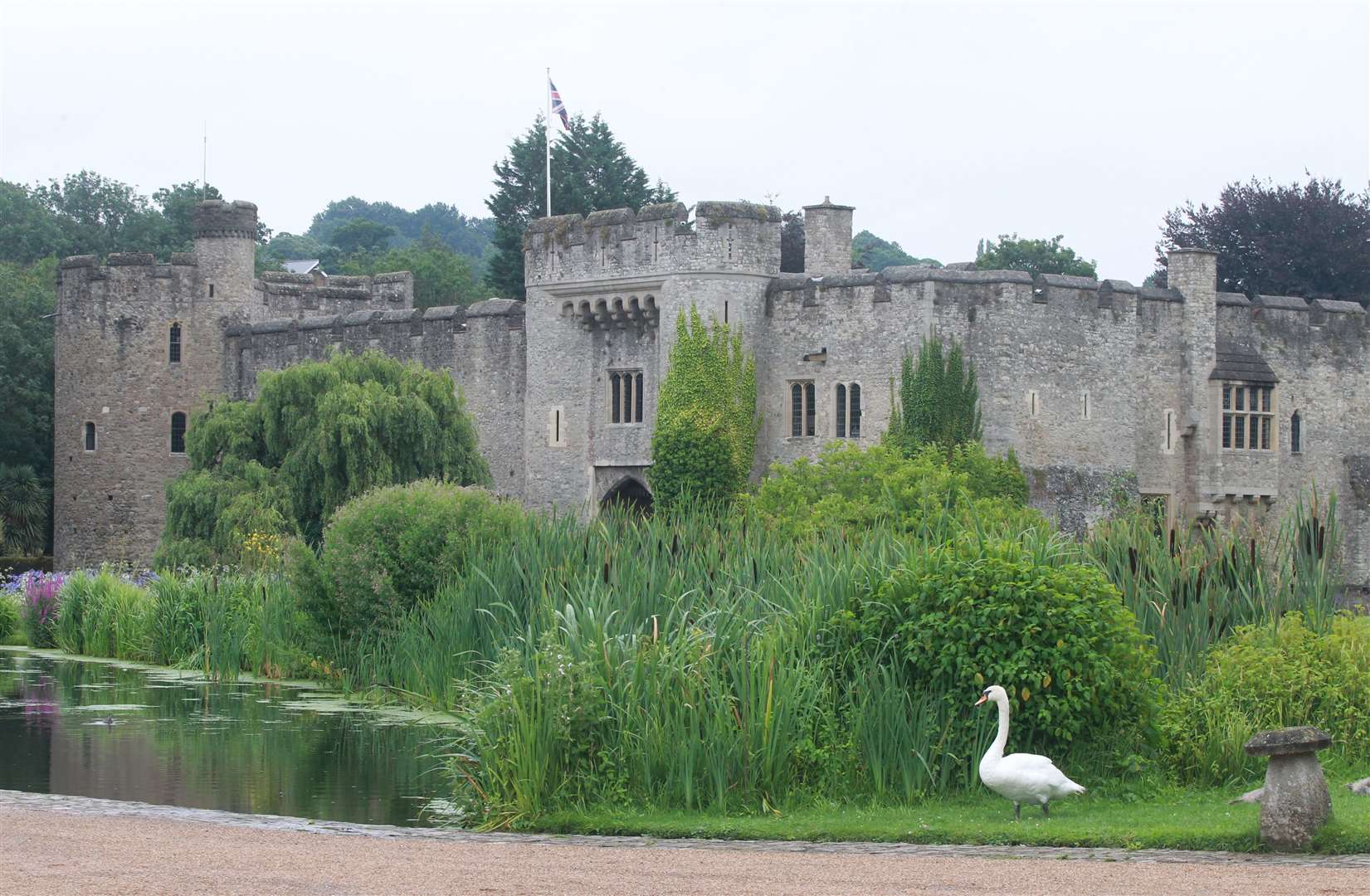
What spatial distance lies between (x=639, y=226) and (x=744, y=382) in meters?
3.79

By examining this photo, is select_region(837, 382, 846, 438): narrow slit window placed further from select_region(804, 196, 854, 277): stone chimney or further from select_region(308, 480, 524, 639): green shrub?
select_region(308, 480, 524, 639): green shrub

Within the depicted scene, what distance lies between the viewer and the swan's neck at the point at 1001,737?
520 inches

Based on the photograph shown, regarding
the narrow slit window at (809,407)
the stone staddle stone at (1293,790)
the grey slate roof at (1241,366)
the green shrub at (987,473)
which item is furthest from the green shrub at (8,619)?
the stone staddle stone at (1293,790)

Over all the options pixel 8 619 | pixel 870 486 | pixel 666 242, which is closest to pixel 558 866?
pixel 870 486

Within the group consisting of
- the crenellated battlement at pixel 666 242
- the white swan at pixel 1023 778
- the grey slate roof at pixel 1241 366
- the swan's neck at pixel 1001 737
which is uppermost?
the crenellated battlement at pixel 666 242

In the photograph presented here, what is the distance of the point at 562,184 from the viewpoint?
199 ft

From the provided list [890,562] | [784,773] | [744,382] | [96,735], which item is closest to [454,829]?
[784,773]

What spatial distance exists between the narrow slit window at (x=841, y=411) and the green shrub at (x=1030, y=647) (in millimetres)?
23247

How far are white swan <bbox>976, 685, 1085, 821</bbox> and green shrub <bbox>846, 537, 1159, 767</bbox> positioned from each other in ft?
3.64

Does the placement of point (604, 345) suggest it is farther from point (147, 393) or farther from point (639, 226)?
point (147, 393)

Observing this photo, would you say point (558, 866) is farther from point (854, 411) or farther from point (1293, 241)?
point (1293, 241)

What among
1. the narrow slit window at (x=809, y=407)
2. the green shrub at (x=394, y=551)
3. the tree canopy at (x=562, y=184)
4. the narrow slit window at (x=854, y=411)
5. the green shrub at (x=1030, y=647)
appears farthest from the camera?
the tree canopy at (x=562, y=184)

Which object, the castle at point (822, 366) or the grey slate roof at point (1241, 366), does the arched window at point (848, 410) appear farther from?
the grey slate roof at point (1241, 366)

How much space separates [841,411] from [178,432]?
1621cm
